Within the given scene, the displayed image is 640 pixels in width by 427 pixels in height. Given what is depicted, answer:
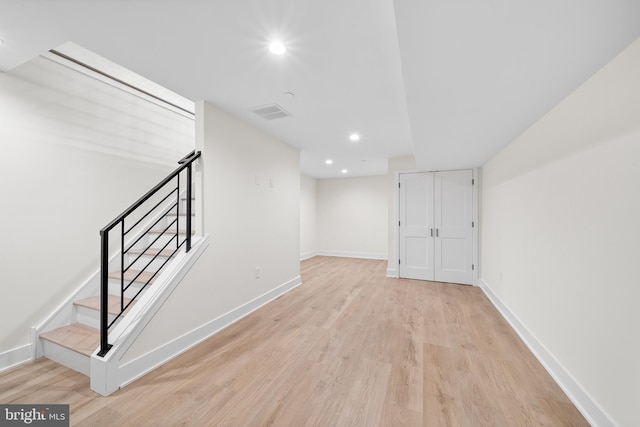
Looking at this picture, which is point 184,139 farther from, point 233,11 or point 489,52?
point 489,52

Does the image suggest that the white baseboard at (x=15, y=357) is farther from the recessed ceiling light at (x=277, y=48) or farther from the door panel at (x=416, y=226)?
the door panel at (x=416, y=226)

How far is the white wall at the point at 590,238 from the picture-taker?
4.00 ft

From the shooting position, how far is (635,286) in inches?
46.6

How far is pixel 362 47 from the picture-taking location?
5.46 feet

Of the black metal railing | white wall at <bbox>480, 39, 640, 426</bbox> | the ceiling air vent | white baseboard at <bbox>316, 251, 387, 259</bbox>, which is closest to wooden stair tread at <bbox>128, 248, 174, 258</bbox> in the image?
the black metal railing

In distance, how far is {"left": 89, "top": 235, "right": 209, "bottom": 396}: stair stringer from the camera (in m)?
1.63

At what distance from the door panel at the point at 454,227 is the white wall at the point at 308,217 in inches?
140

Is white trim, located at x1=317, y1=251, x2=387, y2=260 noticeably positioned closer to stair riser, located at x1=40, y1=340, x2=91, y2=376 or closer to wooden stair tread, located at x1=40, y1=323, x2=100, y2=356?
wooden stair tread, located at x1=40, y1=323, x2=100, y2=356

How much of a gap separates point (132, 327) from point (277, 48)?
226 cm

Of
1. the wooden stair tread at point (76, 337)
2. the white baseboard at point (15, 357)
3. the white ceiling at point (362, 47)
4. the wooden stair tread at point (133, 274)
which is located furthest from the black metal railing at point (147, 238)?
the white ceiling at point (362, 47)

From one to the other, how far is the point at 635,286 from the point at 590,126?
3.18 ft

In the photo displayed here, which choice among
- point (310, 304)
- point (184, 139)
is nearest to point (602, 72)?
point (310, 304)

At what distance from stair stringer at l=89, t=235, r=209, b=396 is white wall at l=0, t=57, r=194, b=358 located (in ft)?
3.01

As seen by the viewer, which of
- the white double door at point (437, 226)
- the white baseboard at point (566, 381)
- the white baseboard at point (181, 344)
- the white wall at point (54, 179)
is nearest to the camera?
the white baseboard at point (566, 381)
